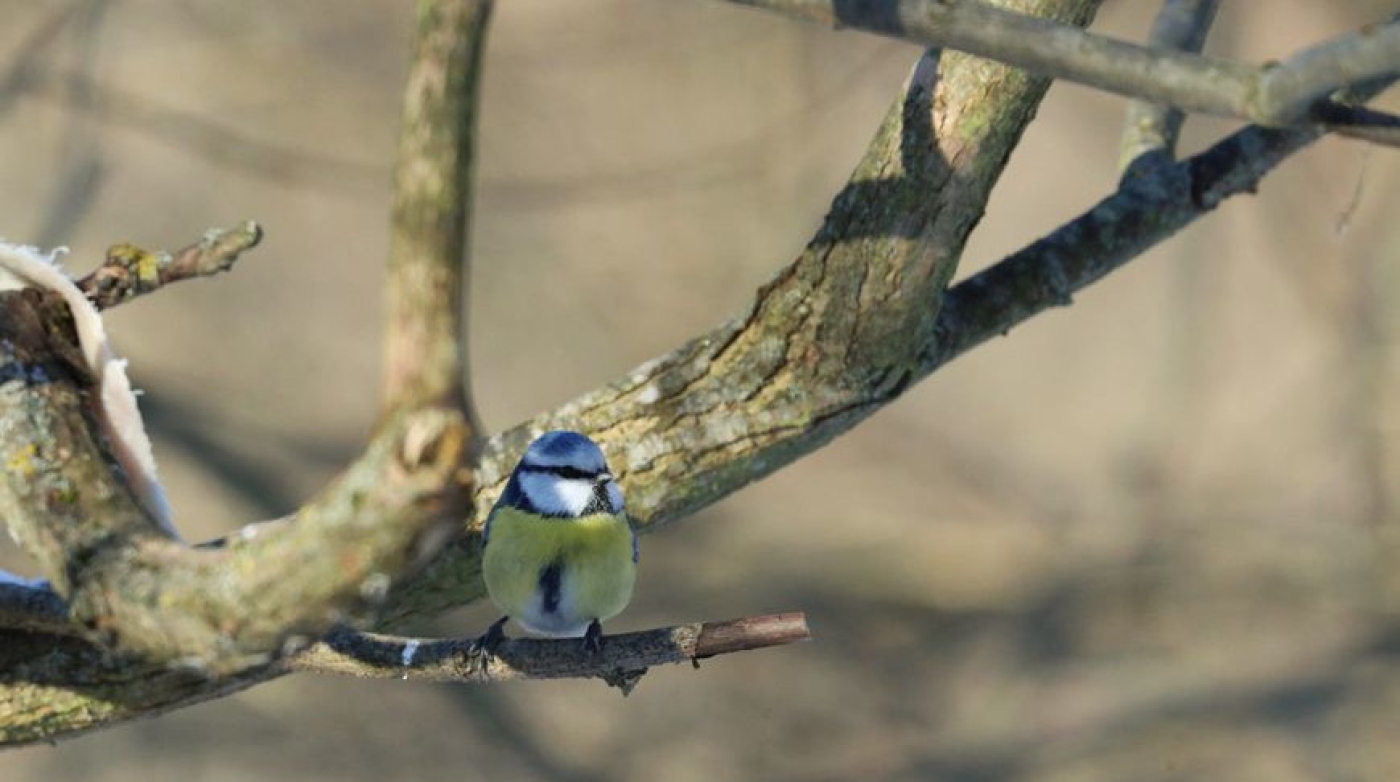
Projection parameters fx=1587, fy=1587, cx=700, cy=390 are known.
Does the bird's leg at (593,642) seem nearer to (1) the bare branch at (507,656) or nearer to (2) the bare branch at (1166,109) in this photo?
(1) the bare branch at (507,656)

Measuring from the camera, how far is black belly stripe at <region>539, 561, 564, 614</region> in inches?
61.8

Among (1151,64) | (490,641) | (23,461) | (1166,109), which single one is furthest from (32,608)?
(1166,109)

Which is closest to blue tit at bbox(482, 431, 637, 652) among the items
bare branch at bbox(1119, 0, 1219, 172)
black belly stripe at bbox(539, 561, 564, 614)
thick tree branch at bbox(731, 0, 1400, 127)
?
black belly stripe at bbox(539, 561, 564, 614)

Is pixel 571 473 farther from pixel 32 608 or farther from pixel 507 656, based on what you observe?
pixel 32 608

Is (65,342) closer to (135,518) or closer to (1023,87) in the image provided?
(135,518)

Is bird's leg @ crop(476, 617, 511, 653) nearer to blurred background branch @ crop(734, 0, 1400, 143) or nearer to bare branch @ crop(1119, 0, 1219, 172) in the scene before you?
blurred background branch @ crop(734, 0, 1400, 143)

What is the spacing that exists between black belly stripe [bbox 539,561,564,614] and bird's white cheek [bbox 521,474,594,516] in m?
0.06

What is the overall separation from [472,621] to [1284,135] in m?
2.92

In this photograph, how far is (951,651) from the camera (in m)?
4.58

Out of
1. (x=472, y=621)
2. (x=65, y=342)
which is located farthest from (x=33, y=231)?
(x=65, y=342)

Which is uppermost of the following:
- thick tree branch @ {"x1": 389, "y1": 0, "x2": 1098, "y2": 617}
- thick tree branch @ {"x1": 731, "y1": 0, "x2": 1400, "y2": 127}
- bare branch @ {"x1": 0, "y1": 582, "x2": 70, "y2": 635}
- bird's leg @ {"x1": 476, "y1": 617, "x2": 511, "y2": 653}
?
thick tree branch @ {"x1": 389, "y1": 0, "x2": 1098, "y2": 617}

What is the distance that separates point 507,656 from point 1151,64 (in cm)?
78

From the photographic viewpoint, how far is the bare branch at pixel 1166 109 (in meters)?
1.97

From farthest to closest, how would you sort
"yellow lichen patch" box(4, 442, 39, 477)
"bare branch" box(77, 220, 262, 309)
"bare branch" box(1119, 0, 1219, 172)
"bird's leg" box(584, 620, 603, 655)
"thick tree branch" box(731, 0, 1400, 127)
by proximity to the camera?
Answer: "bare branch" box(1119, 0, 1219, 172) < "bare branch" box(77, 220, 262, 309) < "bird's leg" box(584, 620, 603, 655) < "yellow lichen patch" box(4, 442, 39, 477) < "thick tree branch" box(731, 0, 1400, 127)
